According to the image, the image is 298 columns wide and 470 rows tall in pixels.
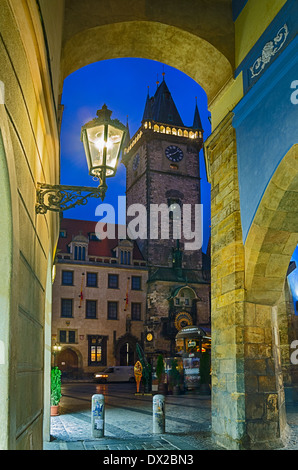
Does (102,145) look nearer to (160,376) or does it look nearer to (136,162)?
(160,376)

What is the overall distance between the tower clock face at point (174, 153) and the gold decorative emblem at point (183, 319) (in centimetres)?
1547

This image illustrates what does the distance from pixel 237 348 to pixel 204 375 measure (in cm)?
1401

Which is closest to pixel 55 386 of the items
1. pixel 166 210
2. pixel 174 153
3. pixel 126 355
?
pixel 126 355

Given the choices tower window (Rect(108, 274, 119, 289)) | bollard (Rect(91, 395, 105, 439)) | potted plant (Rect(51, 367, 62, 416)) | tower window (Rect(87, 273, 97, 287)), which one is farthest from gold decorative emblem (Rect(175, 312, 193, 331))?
bollard (Rect(91, 395, 105, 439))

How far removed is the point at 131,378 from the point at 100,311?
25.4 ft

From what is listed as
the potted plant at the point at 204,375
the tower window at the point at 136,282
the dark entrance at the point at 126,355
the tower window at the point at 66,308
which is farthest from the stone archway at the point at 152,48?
the tower window at the point at 136,282

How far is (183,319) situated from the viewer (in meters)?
40.9

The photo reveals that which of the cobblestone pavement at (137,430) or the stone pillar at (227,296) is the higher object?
the stone pillar at (227,296)

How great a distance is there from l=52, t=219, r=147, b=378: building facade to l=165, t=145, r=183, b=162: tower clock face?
33.3 feet

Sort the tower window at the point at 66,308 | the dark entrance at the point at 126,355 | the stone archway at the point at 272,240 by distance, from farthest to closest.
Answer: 1. the dark entrance at the point at 126,355
2. the tower window at the point at 66,308
3. the stone archway at the point at 272,240

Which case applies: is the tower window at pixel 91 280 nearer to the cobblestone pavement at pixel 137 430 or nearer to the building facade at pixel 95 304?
the building facade at pixel 95 304

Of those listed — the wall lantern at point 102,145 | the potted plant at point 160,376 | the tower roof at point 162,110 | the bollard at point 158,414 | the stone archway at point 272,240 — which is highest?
the tower roof at point 162,110

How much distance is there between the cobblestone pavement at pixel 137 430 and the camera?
805cm

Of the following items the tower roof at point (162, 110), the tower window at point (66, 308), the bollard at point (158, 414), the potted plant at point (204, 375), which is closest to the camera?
the bollard at point (158, 414)
